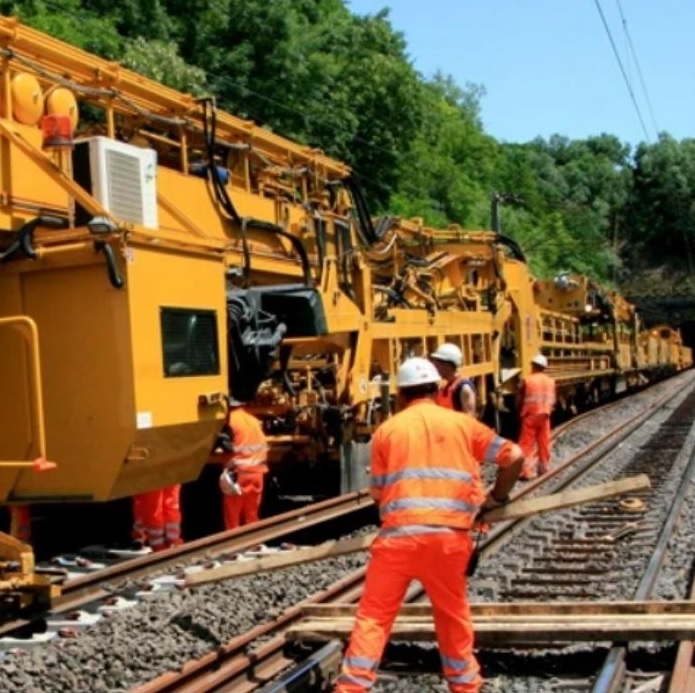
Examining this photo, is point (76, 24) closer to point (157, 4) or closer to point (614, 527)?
point (157, 4)

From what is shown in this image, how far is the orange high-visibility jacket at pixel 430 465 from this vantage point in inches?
191

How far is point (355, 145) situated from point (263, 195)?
29.0 m

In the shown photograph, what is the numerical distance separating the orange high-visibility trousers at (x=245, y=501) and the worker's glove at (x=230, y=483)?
7 cm

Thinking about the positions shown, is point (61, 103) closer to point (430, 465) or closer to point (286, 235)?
point (286, 235)

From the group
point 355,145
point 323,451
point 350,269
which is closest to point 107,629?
point 323,451

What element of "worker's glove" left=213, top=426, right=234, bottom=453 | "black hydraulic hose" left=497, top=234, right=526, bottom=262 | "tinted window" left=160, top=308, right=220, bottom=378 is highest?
"black hydraulic hose" left=497, top=234, right=526, bottom=262

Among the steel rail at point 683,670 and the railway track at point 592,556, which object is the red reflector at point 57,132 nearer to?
the railway track at point 592,556

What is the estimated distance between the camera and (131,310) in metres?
6.51

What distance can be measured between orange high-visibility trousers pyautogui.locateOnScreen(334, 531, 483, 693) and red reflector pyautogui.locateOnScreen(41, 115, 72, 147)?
362 centimetres

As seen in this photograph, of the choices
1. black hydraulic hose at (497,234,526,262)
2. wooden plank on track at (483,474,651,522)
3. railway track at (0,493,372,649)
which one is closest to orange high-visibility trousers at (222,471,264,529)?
railway track at (0,493,372,649)

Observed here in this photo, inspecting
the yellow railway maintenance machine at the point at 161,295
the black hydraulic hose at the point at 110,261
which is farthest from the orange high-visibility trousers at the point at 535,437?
the black hydraulic hose at the point at 110,261

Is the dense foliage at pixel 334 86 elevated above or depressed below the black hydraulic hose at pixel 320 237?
above

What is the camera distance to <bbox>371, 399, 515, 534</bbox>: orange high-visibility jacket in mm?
4855

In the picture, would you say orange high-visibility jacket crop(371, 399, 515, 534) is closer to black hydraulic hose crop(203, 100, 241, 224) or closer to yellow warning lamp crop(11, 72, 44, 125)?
yellow warning lamp crop(11, 72, 44, 125)
